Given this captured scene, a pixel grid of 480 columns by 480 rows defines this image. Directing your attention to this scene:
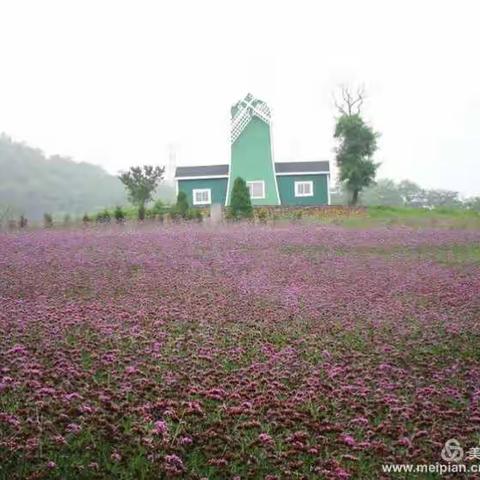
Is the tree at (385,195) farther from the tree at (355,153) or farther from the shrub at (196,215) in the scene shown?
the shrub at (196,215)

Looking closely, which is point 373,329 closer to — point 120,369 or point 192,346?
point 192,346

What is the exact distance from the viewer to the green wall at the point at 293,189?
38219 mm

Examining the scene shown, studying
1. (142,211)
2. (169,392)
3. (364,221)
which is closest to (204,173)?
(142,211)

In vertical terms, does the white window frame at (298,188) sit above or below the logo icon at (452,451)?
above

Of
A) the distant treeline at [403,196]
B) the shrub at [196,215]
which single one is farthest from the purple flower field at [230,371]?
the distant treeline at [403,196]

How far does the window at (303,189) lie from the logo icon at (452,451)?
114 ft

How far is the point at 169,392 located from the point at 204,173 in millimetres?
34582

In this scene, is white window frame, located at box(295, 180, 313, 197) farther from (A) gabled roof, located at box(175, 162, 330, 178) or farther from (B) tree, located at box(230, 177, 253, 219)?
(B) tree, located at box(230, 177, 253, 219)

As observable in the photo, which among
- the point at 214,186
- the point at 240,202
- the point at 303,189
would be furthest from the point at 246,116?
the point at 240,202

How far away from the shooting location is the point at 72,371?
4.23 m

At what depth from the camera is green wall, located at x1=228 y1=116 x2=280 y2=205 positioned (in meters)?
37.8

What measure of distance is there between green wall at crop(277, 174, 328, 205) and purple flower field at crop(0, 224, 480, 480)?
2718 centimetres

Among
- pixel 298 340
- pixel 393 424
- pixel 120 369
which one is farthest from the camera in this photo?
pixel 298 340

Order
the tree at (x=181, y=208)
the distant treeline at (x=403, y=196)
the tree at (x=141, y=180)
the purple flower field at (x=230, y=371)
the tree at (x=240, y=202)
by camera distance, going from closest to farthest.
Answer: the purple flower field at (x=230, y=371) → the tree at (x=181, y=208) → the tree at (x=240, y=202) → the tree at (x=141, y=180) → the distant treeline at (x=403, y=196)
